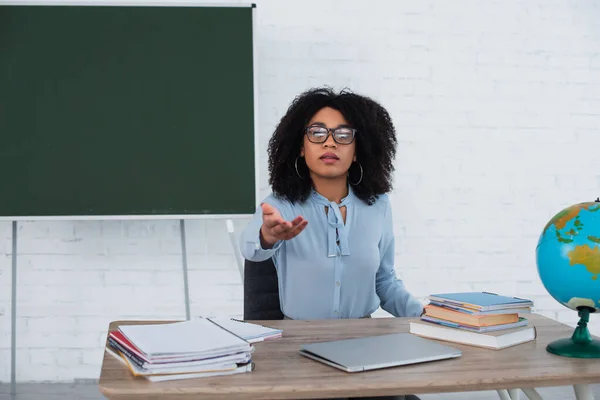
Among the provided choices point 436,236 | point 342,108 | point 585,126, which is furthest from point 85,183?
point 585,126

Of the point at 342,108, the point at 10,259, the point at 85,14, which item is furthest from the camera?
the point at 10,259

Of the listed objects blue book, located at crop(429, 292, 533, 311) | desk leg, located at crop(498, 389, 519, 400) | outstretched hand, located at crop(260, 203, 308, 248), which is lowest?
desk leg, located at crop(498, 389, 519, 400)

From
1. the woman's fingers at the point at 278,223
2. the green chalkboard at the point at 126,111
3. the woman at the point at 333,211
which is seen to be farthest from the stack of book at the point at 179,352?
the green chalkboard at the point at 126,111

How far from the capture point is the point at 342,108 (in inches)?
70.9

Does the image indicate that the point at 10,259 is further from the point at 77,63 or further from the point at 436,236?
the point at 436,236

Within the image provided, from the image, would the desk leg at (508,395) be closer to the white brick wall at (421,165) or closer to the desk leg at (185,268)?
the white brick wall at (421,165)

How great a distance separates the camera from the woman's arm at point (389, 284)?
6.07 ft

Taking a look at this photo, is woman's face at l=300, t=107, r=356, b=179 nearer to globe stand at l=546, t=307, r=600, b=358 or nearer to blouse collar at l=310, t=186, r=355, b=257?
blouse collar at l=310, t=186, r=355, b=257

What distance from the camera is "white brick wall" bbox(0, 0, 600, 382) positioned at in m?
3.11

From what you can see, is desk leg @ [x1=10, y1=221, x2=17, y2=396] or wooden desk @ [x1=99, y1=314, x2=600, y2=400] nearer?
wooden desk @ [x1=99, y1=314, x2=600, y2=400]

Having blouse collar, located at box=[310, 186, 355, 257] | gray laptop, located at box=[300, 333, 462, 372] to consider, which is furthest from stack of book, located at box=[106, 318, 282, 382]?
blouse collar, located at box=[310, 186, 355, 257]

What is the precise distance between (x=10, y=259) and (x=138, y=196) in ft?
2.62

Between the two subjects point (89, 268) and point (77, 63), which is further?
point (89, 268)

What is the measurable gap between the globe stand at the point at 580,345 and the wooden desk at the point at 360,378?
0.02 metres
